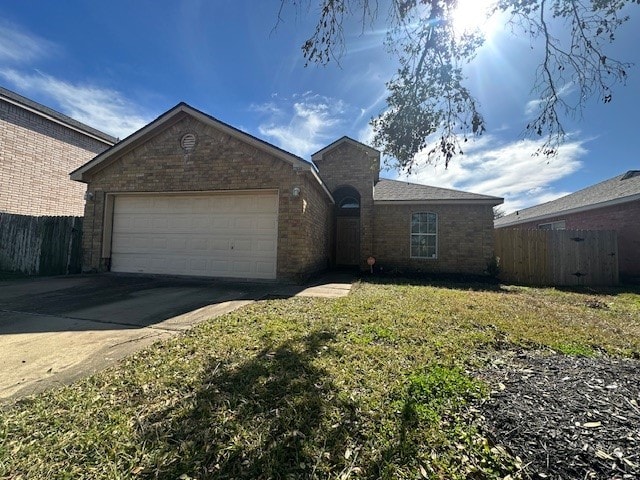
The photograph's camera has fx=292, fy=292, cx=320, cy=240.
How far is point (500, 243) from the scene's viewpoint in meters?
11.6

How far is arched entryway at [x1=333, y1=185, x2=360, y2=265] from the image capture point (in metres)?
14.1

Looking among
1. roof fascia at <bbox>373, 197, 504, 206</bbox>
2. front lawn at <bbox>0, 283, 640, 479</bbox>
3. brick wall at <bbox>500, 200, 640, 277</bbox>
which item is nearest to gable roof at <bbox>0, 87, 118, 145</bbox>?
front lawn at <bbox>0, 283, 640, 479</bbox>

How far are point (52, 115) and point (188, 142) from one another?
8899 mm

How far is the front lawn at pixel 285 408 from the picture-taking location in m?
1.71

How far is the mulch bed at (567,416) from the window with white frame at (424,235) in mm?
9466

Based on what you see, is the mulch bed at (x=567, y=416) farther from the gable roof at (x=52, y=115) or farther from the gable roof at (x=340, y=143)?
the gable roof at (x=52, y=115)

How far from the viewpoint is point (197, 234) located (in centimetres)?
904

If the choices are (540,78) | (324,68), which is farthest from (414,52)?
(540,78)

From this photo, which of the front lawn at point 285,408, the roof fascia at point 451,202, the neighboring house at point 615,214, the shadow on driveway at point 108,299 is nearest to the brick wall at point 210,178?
the shadow on driveway at point 108,299

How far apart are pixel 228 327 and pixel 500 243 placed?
11.3m

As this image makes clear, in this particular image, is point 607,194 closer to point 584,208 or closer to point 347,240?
point 584,208

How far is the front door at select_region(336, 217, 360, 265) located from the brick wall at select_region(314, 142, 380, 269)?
1201 mm

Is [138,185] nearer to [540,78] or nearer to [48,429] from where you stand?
[48,429]

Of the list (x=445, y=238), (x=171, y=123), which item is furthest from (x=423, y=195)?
(x=171, y=123)
